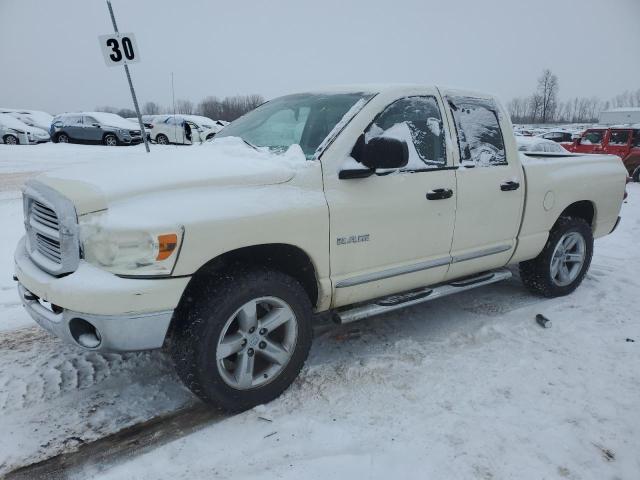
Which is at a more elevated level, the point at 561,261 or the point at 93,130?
the point at 93,130

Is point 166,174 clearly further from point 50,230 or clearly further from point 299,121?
point 299,121

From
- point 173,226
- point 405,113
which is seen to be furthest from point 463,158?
point 173,226

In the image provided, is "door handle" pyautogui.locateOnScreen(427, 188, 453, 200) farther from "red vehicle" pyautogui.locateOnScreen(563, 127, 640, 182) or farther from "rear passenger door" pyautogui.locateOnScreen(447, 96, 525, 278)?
"red vehicle" pyautogui.locateOnScreen(563, 127, 640, 182)

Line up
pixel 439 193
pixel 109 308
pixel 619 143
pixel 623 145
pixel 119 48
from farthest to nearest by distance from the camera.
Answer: pixel 619 143, pixel 623 145, pixel 119 48, pixel 439 193, pixel 109 308

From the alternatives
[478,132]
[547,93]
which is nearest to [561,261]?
[478,132]

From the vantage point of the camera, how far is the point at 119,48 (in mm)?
6418

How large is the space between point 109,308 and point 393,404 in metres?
1.71

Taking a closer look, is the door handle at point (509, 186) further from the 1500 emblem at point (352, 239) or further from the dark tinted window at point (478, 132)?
the 1500 emblem at point (352, 239)

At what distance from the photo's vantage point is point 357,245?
310cm

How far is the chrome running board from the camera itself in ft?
10.7

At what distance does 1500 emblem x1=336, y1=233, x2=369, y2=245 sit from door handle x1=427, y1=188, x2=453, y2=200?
59 cm

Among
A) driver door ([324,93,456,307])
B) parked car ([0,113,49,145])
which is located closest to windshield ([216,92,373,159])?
driver door ([324,93,456,307])

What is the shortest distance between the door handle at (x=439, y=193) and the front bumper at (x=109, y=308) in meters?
1.77

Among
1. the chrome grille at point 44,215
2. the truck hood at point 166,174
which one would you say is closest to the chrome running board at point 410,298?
the truck hood at point 166,174
